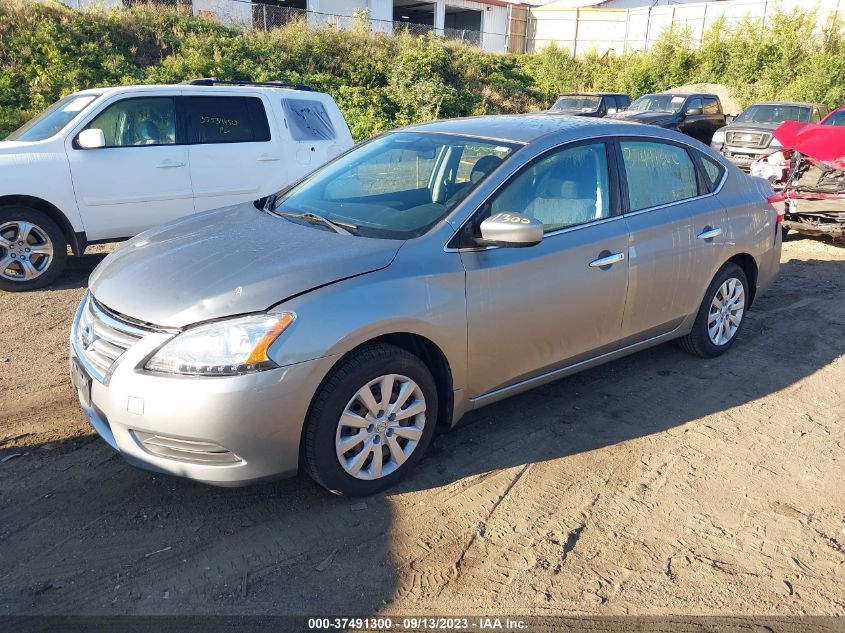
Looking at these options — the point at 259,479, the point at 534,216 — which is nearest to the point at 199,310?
the point at 259,479

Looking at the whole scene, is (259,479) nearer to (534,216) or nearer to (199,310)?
(199,310)

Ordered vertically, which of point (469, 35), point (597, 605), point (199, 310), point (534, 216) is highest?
point (469, 35)

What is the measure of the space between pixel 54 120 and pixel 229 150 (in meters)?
1.69

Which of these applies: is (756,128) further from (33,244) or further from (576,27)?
(576,27)

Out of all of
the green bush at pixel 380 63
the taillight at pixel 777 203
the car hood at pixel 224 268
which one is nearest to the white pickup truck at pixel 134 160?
the car hood at pixel 224 268

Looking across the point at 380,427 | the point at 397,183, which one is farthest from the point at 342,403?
the point at 397,183

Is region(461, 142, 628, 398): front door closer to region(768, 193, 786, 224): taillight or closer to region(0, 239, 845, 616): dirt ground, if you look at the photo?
region(0, 239, 845, 616): dirt ground

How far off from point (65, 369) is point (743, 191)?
16.2ft

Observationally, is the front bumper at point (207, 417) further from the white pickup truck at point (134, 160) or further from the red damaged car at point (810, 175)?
the red damaged car at point (810, 175)

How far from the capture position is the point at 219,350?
116 inches

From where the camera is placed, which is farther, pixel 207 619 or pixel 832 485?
pixel 832 485

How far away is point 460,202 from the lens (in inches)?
146

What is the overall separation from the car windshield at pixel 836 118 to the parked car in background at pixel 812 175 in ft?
17.0

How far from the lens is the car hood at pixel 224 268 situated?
121 inches
